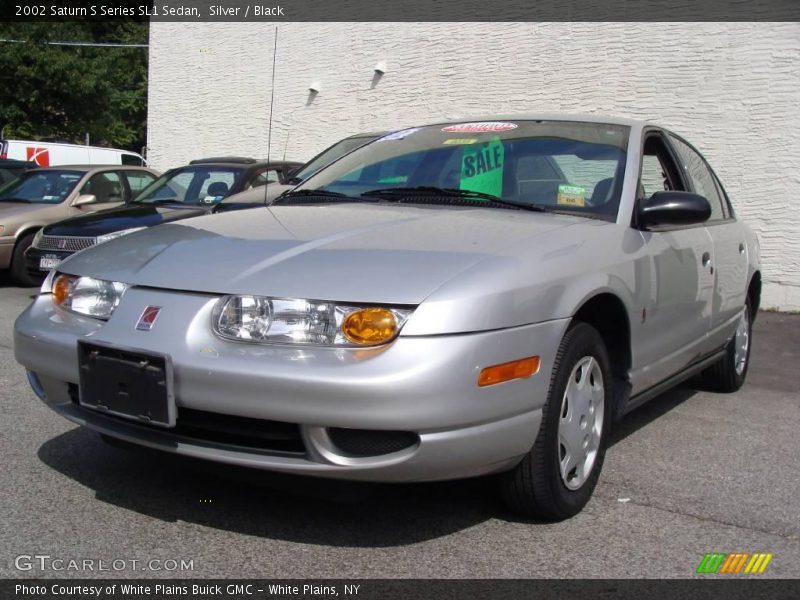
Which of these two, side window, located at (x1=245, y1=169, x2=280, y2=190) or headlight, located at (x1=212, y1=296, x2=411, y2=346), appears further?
side window, located at (x1=245, y1=169, x2=280, y2=190)

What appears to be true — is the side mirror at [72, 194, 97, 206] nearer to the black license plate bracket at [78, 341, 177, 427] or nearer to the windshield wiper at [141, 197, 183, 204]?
the windshield wiper at [141, 197, 183, 204]

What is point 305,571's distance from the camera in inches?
114

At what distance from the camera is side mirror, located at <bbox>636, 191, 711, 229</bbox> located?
3.90 metres

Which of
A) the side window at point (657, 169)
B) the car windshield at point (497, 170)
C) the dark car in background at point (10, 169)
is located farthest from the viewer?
the dark car in background at point (10, 169)

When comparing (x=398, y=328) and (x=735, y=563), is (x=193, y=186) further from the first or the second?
(x=735, y=563)

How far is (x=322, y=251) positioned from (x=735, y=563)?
5.83 ft

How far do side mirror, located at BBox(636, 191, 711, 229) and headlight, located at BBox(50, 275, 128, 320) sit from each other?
219 centimetres

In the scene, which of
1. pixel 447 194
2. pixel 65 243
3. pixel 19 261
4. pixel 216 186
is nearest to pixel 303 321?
pixel 447 194

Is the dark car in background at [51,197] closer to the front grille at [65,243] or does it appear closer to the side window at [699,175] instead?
the front grille at [65,243]

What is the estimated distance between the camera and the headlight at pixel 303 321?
112 inches

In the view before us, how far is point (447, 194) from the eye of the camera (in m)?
4.10

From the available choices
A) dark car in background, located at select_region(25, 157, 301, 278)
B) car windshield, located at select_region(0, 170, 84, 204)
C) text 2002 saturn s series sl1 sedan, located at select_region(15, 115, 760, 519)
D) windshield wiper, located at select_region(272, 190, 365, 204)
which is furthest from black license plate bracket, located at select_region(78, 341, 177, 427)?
car windshield, located at select_region(0, 170, 84, 204)

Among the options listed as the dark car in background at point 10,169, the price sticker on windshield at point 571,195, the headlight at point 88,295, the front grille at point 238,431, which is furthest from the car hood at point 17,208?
the front grille at point 238,431

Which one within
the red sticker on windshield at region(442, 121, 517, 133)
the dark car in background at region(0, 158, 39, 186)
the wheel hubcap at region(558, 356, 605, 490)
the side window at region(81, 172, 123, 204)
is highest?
the red sticker on windshield at region(442, 121, 517, 133)
